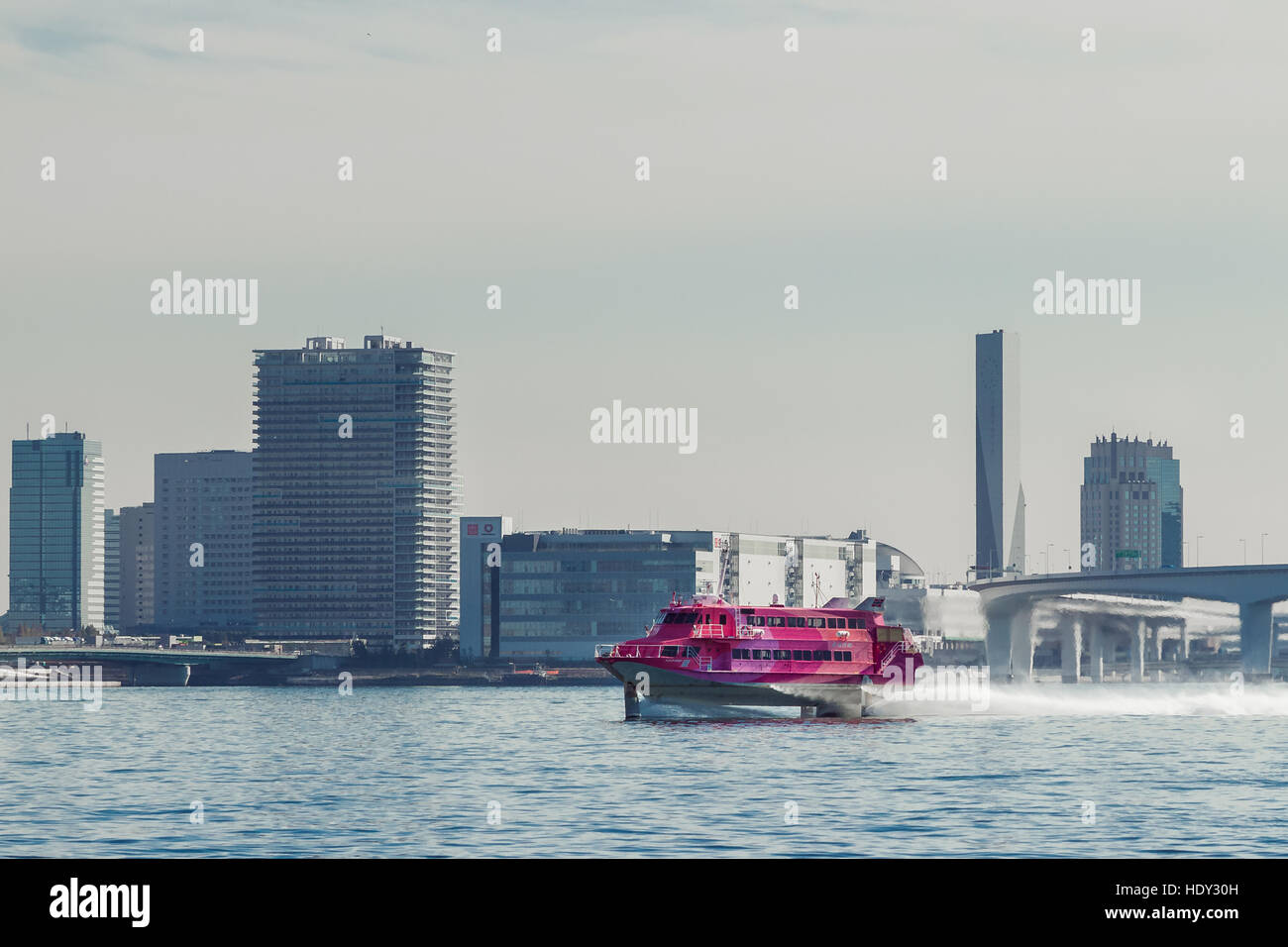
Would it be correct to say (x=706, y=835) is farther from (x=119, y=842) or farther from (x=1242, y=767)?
(x=1242, y=767)

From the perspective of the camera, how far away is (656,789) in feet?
197

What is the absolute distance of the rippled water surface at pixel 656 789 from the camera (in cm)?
4547

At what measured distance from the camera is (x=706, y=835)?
46.1 metres

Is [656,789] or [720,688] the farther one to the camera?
[720,688]

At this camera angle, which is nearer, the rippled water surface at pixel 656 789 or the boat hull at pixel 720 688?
the rippled water surface at pixel 656 789

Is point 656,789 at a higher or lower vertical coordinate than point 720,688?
higher

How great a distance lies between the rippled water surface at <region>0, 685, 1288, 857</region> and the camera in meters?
45.5

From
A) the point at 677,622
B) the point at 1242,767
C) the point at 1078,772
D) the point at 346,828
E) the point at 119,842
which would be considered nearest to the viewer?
the point at 119,842

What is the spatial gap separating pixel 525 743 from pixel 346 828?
4353cm
